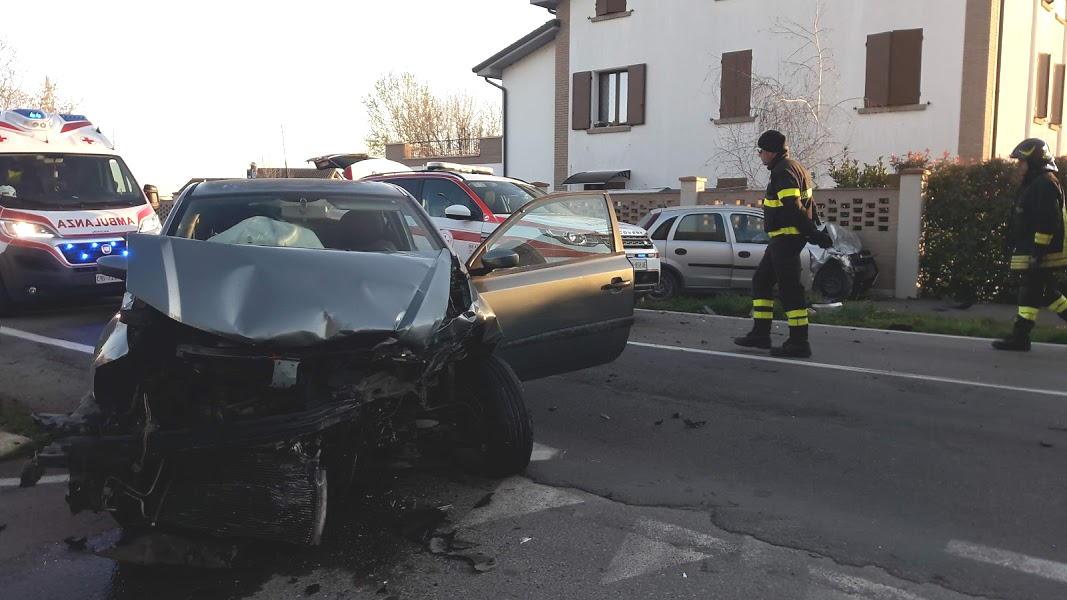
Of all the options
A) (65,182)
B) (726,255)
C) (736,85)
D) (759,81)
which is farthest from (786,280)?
(736,85)

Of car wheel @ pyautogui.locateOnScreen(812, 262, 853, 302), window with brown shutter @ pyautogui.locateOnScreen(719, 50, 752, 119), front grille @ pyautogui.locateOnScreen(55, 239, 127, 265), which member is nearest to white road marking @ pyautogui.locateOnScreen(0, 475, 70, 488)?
front grille @ pyautogui.locateOnScreen(55, 239, 127, 265)

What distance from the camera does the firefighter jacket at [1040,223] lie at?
783 cm

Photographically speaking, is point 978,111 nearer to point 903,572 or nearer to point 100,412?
point 903,572

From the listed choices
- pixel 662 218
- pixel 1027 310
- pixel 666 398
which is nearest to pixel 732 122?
pixel 662 218

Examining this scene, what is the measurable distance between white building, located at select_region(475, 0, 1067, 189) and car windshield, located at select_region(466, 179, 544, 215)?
12.1 meters

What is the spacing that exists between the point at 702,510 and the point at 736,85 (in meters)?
18.9

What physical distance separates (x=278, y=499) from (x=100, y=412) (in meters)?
0.83

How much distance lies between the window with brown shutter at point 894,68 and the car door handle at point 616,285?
52.5 feet

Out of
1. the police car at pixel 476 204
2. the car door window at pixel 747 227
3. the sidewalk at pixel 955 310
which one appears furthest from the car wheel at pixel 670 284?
the sidewalk at pixel 955 310

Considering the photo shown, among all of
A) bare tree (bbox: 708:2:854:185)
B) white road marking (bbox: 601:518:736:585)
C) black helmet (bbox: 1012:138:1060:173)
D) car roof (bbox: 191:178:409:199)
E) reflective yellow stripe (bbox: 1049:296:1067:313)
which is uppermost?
bare tree (bbox: 708:2:854:185)

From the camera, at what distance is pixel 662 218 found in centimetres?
1334

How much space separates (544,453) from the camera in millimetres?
5000

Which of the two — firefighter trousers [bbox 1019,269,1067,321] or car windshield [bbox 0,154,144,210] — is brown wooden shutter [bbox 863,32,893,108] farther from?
car windshield [bbox 0,154,144,210]

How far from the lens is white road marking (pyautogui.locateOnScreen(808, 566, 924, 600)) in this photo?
10.6 ft
